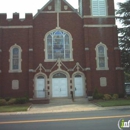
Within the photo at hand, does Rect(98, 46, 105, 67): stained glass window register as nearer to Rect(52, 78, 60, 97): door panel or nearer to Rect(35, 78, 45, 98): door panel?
Rect(52, 78, 60, 97): door panel

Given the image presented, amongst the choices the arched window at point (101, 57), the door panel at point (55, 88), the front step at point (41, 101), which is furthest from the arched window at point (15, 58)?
the arched window at point (101, 57)

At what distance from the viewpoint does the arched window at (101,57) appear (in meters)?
24.5

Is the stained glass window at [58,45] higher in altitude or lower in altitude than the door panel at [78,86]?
higher

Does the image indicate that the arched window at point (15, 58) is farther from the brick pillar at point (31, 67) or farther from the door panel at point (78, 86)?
the door panel at point (78, 86)

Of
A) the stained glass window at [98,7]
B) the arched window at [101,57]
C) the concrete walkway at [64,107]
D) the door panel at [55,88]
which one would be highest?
the stained glass window at [98,7]

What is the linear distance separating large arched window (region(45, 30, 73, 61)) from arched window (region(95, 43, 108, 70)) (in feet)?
10.7

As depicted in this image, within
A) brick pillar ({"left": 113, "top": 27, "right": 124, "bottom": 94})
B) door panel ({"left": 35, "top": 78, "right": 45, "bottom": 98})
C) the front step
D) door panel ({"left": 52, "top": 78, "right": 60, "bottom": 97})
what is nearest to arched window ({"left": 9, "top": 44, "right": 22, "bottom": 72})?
door panel ({"left": 35, "top": 78, "right": 45, "bottom": 98})

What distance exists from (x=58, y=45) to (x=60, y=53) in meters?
1.01

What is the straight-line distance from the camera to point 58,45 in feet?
81.7

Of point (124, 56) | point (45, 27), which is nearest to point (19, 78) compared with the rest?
point (45, 27)

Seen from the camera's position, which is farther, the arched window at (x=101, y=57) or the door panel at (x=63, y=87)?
the arched window at (x=101, y=57)

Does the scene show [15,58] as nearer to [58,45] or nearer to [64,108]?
[58,45]

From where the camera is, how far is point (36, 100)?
2186cm

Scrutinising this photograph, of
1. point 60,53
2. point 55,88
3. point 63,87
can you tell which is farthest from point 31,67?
point 63,87
